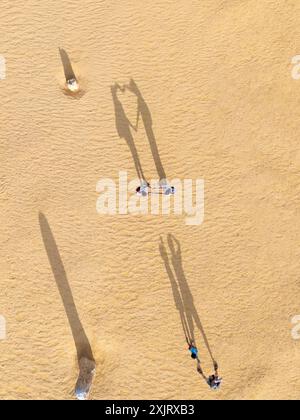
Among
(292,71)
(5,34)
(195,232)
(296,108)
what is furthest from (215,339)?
(5,34)

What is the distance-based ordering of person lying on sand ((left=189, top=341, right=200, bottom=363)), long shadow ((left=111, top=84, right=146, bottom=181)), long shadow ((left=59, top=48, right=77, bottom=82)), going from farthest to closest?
long shadow ((left=59, top=48, right=77, bottom=82)) → long shadow ((left=111, top=84, right=146, bottom=181)) → person lying on sand ((left=189, top=341, right=200, bottom=363))

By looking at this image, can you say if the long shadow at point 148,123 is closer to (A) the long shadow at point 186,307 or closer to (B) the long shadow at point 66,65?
(B) the long shadow at point 66,65

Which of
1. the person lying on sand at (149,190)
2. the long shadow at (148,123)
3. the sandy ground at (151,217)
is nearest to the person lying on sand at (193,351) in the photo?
the sandy ground at (151,217)

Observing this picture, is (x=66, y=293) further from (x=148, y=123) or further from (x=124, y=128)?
(x=148, y=123)

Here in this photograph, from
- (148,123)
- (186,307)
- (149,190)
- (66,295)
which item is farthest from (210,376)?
(148,123)

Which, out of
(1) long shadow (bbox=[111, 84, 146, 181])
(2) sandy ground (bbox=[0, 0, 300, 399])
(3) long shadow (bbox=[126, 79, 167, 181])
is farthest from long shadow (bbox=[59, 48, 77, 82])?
(3) long shadow (bbox=[126, 79, 167, 181])

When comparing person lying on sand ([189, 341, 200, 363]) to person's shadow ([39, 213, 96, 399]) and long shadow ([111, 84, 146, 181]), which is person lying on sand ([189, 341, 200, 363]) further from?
long shadow ([111, 84, 146, 181])
